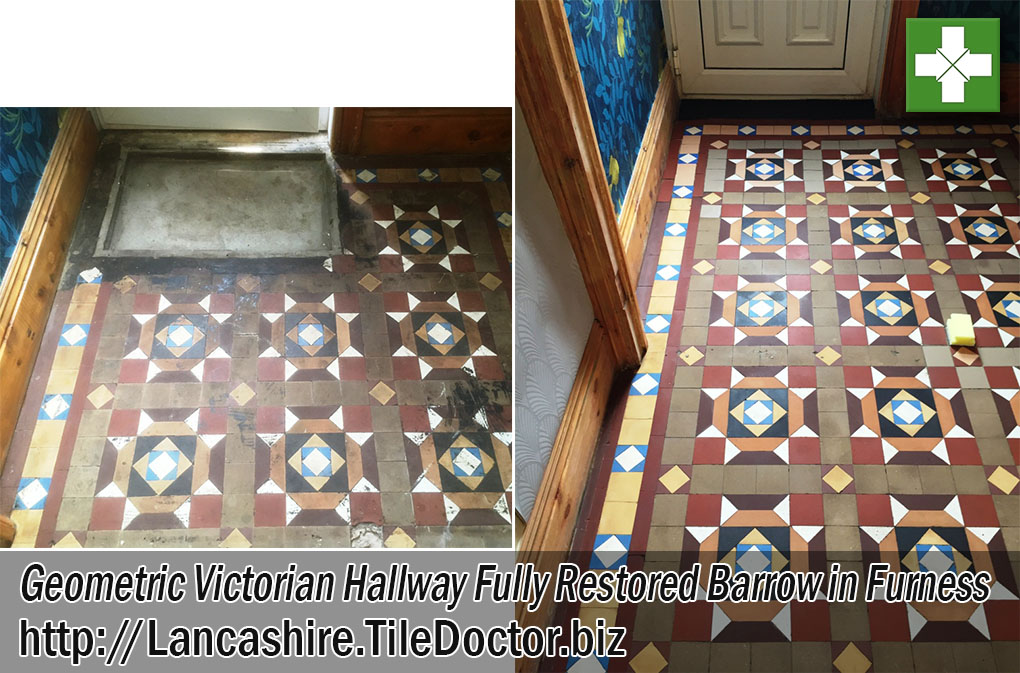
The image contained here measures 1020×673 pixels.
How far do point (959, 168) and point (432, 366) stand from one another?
2.16 metres

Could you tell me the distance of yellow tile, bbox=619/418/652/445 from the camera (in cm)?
297

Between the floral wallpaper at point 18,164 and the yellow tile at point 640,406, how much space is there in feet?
6.69

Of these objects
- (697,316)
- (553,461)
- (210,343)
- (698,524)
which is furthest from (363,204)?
(698,524)

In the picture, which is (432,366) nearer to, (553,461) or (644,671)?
(553,461)

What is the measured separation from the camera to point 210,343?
3.38 m

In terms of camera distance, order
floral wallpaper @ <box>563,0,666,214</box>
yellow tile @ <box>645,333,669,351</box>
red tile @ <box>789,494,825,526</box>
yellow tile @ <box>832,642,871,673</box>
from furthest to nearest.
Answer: yellow tile @ <box>645,333,669,351</box> < floral wallpaper @ <box>563,0,666,214</box> < red tile @ <box>789,494,825,526</box> < yellow tile @ <box>832,642,871,673</box>

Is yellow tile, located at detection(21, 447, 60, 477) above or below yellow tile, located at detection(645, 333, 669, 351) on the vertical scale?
above

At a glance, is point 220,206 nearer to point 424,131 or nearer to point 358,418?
point 424,131

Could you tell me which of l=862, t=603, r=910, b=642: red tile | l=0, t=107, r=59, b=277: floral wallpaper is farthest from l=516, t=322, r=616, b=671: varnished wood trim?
l=0, t=107, r=59, b=277: floral wallpaper

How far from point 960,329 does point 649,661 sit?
60.0 inches

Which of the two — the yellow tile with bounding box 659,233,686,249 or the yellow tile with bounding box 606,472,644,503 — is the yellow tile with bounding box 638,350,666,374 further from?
the yellow tile with bounding box 659,233,686,249

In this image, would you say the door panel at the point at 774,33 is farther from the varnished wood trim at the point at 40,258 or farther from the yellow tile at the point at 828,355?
the varnished wood trim at the point at 40,258

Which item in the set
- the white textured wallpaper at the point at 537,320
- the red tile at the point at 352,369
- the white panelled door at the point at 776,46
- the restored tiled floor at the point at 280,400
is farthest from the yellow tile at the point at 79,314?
the white panelled door at the point at 776,46

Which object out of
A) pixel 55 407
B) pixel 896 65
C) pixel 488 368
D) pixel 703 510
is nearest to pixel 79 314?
pixel 55 407
